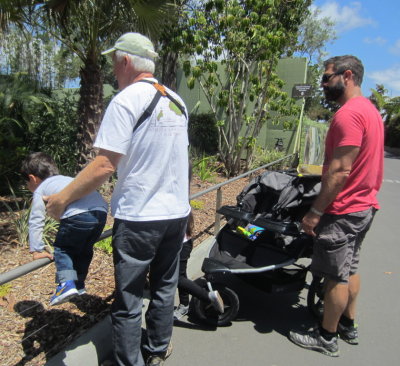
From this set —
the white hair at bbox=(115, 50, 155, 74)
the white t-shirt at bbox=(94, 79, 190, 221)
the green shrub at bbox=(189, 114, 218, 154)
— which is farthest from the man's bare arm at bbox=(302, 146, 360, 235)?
the green shrub at bbox=(189, 114, 218, 154)

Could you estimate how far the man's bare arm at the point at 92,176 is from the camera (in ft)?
6.39

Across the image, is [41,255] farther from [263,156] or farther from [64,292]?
[263,156]

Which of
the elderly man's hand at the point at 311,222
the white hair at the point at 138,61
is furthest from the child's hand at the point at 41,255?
the elderly man's hand at the point at 311,222

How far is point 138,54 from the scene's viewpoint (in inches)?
82.9

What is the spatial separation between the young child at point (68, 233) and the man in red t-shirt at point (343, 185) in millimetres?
1578

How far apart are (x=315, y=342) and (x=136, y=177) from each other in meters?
2.08

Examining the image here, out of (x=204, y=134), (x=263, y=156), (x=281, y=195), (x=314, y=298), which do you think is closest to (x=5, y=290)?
(x=281, y=195)

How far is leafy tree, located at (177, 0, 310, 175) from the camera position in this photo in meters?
8.63

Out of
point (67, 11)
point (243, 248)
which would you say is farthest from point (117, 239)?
point (67, 11)

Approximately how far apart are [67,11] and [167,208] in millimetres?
4727

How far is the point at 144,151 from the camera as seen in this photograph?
2.03 metres

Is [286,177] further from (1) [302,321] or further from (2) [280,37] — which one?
(2) [280,37]

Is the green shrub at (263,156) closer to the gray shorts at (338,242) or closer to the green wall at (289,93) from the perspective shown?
the green wall at (289,93)

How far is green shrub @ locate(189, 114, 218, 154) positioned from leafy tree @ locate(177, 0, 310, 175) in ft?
6.30
